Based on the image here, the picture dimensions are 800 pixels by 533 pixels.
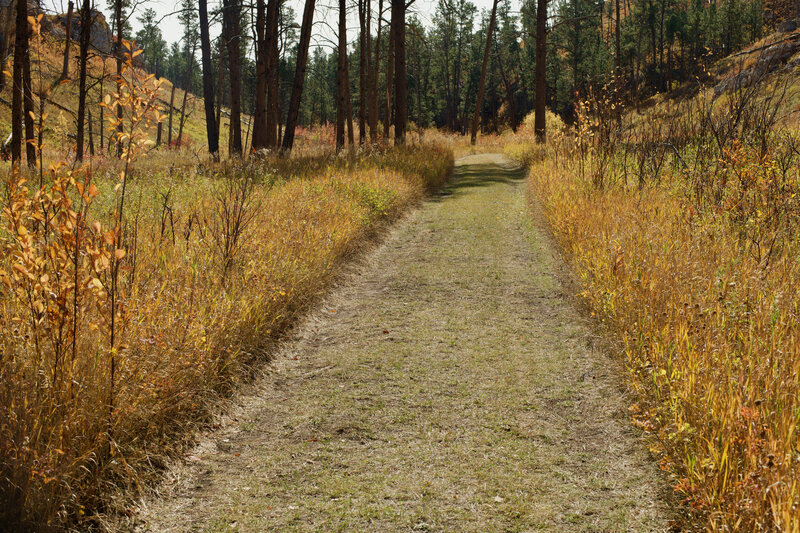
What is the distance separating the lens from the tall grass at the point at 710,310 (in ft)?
7.54

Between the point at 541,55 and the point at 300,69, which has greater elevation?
the point at 541,55

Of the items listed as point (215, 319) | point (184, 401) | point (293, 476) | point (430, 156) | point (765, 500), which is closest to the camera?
point (765, 500)

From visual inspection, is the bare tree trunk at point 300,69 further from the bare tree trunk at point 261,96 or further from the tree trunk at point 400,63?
the tree trunk at point 400,63

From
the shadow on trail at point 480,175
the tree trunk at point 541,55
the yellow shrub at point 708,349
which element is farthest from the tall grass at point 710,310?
the tree trunk at point 541,55

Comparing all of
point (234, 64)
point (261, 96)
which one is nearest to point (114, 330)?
point (261, 96)

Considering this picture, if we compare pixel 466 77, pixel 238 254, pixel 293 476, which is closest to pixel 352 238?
pixel 238 254

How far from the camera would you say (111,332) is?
112 inches

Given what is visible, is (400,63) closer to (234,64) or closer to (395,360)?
(234,64)

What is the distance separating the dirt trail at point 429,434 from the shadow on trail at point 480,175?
769 cm

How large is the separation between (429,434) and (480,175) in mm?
13292

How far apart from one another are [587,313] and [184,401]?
11.8 ft

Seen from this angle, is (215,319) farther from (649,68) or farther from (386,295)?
(649,68)

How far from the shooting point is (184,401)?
3.27 m

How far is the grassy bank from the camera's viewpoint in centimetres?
241
